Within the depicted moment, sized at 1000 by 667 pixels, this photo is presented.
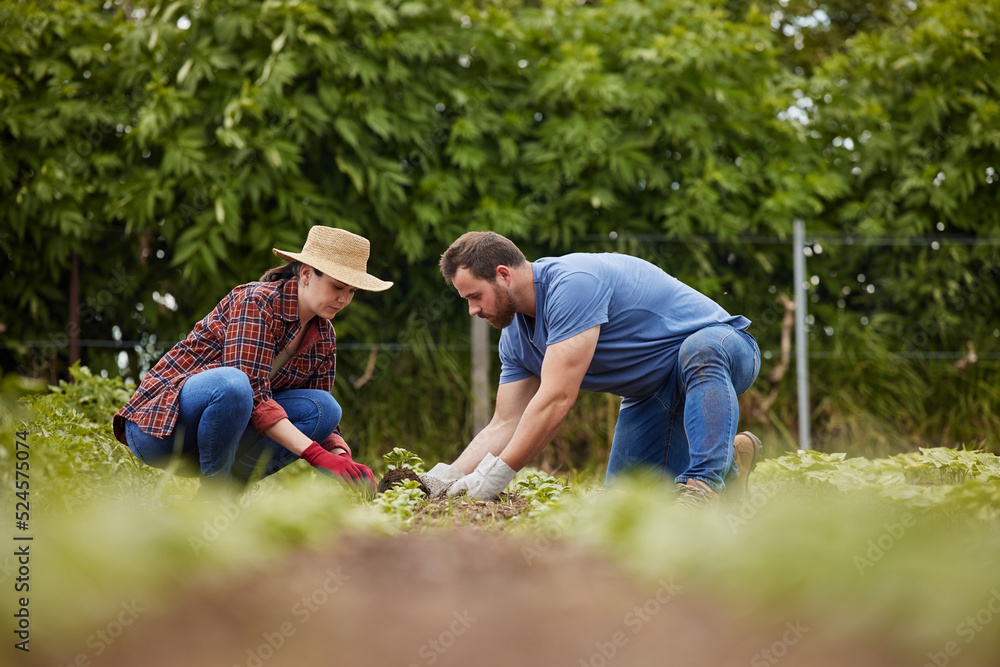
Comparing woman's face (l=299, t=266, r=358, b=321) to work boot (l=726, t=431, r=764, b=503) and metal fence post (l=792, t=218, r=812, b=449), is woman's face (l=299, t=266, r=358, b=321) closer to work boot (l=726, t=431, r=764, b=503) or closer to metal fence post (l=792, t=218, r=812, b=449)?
work boot (l=726, t=431, r=764, b=503)

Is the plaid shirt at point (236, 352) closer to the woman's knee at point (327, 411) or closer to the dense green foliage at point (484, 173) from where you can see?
the woman's knee at point (327, 411)

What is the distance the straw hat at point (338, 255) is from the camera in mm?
3316

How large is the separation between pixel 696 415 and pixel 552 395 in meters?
0.56

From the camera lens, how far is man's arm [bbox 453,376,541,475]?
3.52 metres

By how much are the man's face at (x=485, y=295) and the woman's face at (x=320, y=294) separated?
0.45 meters

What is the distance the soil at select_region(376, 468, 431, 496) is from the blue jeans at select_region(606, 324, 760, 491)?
2.89 ft

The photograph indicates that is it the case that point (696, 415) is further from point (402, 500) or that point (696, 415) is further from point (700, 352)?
point (402, 500)

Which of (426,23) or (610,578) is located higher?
(426,23)

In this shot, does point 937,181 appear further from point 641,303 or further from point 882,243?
point 641,303

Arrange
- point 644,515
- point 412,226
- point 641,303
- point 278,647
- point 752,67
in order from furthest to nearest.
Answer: point 752,67 < point 412,226 < point 641,303 < point 644,515 < point 278,647

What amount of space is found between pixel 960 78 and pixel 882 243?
1.19 m

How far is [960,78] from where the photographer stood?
18.7ft

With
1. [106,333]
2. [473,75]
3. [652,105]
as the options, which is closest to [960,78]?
[652,105]

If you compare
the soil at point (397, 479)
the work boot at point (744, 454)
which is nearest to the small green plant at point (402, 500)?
the soil at point (397, 479)
